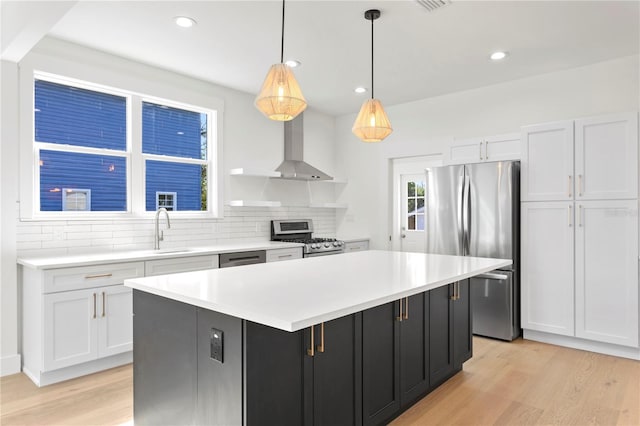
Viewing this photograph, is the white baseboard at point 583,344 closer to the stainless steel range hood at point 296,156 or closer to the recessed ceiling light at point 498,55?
the recessed ceiling light at point 498,55

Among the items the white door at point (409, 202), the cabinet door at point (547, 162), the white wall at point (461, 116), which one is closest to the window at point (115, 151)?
the white wall at point (461, 116)

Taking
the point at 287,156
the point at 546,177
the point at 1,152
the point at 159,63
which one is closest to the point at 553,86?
the point at 546,177

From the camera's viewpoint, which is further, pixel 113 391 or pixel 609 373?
pixel 609 373

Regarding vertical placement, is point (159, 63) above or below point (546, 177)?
above

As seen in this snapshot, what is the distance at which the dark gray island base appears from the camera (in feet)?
5.42

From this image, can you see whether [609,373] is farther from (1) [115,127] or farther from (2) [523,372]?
(1) [115,127]

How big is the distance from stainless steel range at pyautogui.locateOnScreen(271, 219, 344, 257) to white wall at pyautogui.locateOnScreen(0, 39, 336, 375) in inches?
5.4

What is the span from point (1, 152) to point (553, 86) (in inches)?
203

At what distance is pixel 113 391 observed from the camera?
2877mm

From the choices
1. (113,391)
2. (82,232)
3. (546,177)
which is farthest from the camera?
(546,177)

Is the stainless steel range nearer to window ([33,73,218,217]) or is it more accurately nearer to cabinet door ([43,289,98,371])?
window ([33,73,218,217])

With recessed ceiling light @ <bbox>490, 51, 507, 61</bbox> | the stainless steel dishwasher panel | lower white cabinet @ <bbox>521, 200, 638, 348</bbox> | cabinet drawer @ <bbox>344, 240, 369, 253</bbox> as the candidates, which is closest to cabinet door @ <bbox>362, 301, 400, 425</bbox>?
the stainless steel dishwasher panel

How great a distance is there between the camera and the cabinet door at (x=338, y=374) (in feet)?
6.18

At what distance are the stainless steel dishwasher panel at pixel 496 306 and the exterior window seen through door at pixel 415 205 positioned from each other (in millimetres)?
1490
